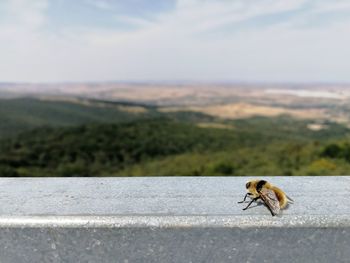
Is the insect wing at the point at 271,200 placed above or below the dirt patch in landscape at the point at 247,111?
above

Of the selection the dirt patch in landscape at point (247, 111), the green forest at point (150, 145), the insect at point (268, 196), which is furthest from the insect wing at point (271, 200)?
the dirt patch in landscape at point (247, 111)

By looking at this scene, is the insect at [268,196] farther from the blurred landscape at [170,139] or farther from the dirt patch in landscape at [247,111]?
the dirt patch in landscape at [247,111]

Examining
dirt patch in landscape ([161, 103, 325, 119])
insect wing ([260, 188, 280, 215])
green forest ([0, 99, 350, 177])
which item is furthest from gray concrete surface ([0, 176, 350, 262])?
dirt patch in landscape ([161, 103, 325, 119])

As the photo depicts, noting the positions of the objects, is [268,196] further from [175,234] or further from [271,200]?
[175,234]

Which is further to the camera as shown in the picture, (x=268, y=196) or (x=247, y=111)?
(x=247, y=111)

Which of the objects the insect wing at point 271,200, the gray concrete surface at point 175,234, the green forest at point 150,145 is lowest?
the green forest at point 150,145

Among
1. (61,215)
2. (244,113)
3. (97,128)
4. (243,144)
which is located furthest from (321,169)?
(244,113)

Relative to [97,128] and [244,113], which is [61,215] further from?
[244,113]

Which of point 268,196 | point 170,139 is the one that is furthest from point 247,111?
point 268,196

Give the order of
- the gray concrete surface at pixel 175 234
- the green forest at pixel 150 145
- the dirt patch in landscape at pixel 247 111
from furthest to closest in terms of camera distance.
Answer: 1. the dirt patch in landscape at pixel 247 111
2. the green forest at pixel 150 145
3. the gray concrete surface at pixel 175 234
